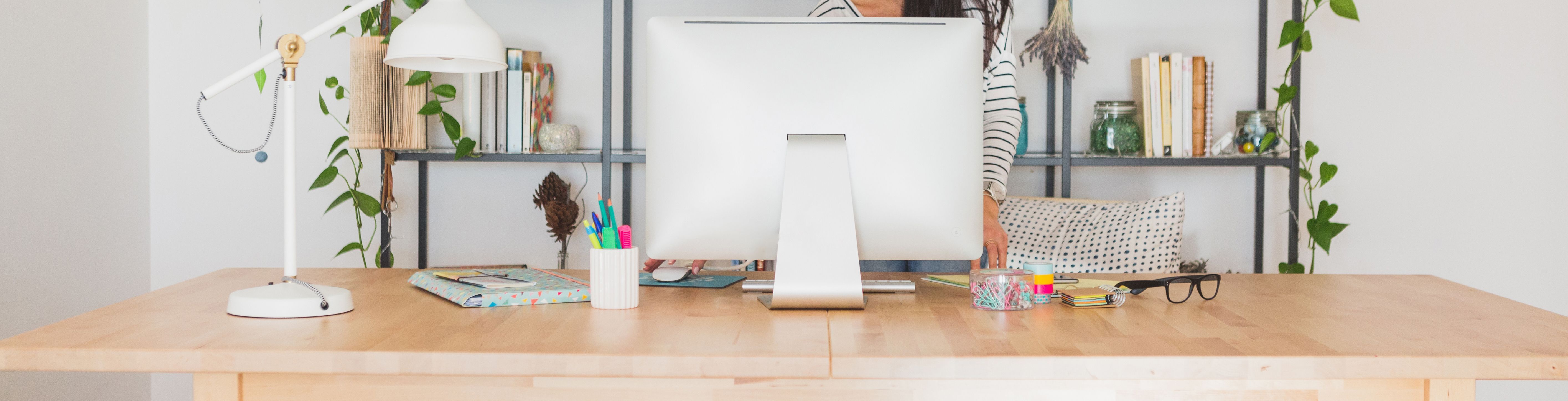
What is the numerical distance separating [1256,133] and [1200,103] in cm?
17

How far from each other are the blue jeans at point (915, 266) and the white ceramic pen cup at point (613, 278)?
0.86m

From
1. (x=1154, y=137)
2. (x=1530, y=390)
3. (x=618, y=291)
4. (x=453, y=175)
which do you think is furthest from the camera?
(x=453, y=175)

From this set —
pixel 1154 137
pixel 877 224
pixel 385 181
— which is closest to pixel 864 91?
pixel 877 224

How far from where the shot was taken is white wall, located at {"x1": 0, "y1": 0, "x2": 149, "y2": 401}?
6.38 ft

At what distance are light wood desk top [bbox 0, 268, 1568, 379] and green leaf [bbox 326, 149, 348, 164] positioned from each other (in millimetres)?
1361

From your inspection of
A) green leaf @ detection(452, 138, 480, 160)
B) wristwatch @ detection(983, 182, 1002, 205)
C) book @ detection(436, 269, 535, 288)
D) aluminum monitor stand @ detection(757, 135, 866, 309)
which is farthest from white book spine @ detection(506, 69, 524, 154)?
aluminum monitor stand @ detection(757, 135, 866, 309)

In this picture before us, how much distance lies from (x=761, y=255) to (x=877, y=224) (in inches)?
6.1

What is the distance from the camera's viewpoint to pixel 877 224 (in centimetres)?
115

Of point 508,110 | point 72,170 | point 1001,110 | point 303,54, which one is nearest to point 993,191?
point 1001,110

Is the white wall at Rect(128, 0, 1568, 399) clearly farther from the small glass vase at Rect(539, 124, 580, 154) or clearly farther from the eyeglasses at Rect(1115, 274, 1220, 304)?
the eyeglasses at Rect(1115, 274, 1220, 304)

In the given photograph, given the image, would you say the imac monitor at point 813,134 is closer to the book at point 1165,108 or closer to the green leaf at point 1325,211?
the book at point 1165,108

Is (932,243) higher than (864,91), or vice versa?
(864,91)

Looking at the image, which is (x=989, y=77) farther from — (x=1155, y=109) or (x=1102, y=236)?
(x=1155, y=109)

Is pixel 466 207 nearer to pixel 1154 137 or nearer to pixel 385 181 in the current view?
pixel 385 181
